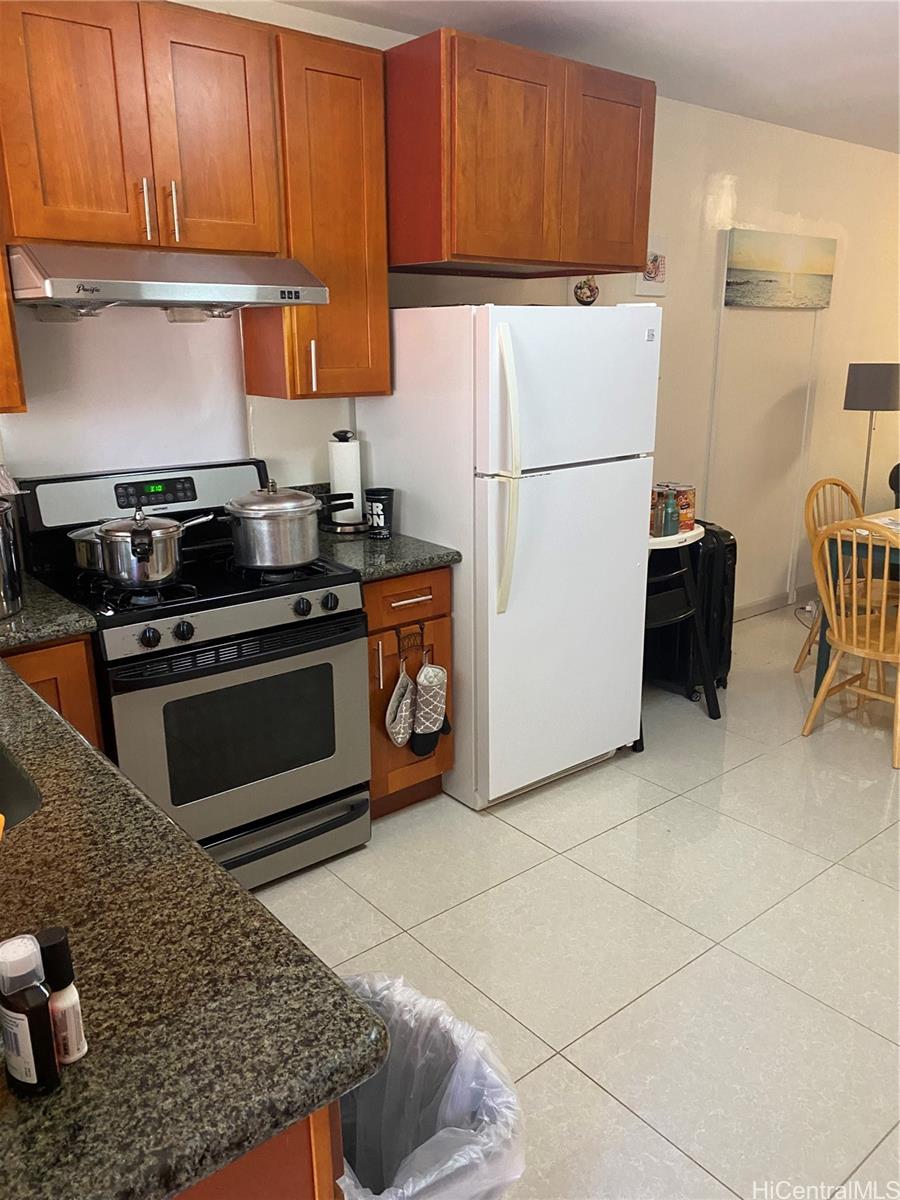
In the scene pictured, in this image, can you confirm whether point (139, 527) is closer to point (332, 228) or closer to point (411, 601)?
point (411, 601)

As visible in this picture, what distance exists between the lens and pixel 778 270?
4.49 m

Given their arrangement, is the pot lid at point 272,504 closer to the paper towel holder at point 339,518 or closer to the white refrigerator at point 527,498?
the paper towel holder at point 339,518

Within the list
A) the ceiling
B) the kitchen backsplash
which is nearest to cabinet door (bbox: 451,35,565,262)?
the ceiling

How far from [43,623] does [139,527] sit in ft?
1.13

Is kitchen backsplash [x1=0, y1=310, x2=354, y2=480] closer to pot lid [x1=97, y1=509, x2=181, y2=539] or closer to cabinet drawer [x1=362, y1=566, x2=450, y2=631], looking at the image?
pot lid [x1=97, y1=509, x2=181, y2=539]

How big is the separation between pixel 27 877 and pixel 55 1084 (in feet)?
1.17

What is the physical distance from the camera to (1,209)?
2100 millimetres

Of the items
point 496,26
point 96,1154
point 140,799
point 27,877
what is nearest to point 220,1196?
point 96,1154

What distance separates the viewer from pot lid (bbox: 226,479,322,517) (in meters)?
2.46

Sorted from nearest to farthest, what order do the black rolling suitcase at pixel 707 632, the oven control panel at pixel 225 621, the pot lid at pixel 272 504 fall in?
the oven control panel at pixel 225 621, the pot lid at pixel 272 504, the black rolling suitcase at pixel 707 632

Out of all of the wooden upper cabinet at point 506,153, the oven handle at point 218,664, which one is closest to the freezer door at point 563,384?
the wooden upper cabinet at point 506,153

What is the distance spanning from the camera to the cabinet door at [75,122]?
2.05m

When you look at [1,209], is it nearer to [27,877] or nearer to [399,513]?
[399,513]

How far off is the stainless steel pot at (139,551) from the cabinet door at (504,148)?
1208 millimetres
